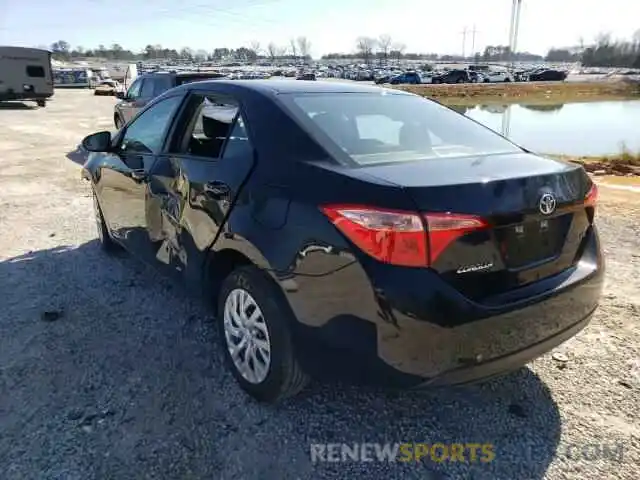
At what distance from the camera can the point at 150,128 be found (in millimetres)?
4000

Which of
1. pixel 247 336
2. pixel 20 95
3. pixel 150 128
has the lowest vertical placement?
pixel 247 336

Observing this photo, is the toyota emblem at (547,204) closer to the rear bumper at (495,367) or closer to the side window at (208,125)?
the rear bumper at (495,367)

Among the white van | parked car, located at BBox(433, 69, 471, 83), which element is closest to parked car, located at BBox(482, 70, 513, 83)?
parked car, located at BBox(433, 69, 471, 83)

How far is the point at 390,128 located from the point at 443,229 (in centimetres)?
114

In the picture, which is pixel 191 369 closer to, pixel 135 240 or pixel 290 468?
pixel 290 468

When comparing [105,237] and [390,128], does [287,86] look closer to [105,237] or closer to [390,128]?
[390,128]

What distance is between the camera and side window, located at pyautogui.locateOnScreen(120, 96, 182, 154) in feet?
12.1

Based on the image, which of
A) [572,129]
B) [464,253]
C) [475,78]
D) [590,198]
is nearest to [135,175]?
[464,253]

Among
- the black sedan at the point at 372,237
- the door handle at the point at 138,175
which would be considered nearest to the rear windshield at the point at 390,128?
the black sedan at the point at 372,237

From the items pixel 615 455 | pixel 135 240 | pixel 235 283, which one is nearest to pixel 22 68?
pixel 135 240

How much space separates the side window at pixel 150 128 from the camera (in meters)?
3.70

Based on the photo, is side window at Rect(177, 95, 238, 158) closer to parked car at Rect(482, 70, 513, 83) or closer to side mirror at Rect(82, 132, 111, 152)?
side mirror at Rect(82, 132, 111, 152)

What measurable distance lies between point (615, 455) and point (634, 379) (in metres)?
0.77

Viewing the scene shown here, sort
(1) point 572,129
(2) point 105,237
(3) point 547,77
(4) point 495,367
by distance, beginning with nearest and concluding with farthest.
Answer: (4) point 495,367
(2) point 105,237
(1) point 572,129
(3) point 547,77
